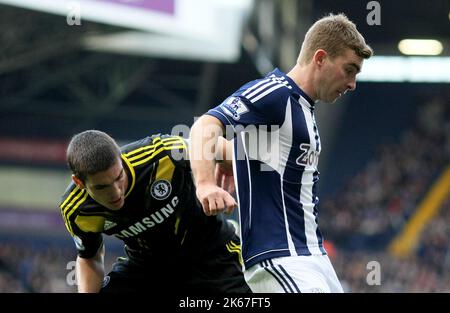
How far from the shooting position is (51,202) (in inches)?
1030

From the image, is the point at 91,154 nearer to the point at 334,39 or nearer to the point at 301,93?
the point at 301,93

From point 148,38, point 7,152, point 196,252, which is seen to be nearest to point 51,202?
point 7,152

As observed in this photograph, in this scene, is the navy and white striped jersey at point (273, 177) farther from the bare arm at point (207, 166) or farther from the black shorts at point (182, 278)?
the black shorts at point (182, 278)

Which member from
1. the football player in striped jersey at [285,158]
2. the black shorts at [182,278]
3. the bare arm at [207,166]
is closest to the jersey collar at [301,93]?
the football player in striped jersey at [285,158]

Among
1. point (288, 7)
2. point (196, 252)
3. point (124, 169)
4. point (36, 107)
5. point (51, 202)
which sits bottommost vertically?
point (196, 252)

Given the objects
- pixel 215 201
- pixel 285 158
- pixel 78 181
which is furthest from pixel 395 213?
pixel 215 201

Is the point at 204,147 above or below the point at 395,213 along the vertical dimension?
below

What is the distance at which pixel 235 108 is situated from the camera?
3910 millimetres

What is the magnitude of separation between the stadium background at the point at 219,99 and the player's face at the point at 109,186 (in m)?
15.3

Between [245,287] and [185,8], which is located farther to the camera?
[185,8]

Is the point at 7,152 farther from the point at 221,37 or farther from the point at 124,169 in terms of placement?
the point at 124,169

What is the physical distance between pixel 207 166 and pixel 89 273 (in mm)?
1614

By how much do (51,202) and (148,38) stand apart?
615cm

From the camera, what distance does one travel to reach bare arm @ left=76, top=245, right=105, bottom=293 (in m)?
5.01
